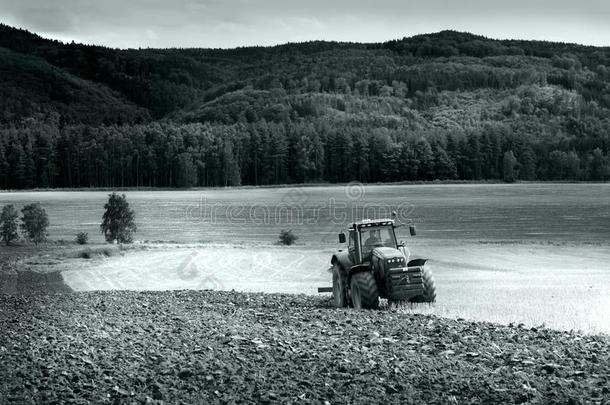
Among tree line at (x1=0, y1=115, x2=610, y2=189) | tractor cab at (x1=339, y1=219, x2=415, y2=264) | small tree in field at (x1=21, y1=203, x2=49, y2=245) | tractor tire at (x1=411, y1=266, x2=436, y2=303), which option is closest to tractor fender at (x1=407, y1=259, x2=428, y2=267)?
tractor tire at (x1=411, y1=266, x2=436, y2=303)

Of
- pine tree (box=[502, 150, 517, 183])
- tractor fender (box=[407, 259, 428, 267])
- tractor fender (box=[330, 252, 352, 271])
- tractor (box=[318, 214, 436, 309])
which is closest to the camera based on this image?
tractor (box=[318, 214, 436, 309])

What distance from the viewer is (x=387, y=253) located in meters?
18.7

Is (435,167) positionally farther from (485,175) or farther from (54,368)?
(54,368)

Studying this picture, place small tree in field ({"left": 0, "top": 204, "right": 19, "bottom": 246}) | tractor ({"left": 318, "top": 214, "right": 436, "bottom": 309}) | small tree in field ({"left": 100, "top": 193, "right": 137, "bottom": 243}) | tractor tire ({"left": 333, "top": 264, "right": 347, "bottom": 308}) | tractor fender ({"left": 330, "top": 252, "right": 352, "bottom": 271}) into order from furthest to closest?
small tree in field ({"left": 100, "top": 193, "right": 137, "bottom": 243}), small tree in field ({"left": 0, "top": 204, "right": 19, "bottom": 246}), tractor tire ({"left": 333, "top": 264, "right": 347, "bottom": 308}), tractor fender ({"left": 330, "top": 252, "right": 352, "bottom": 271}), tractor ({"left": 318, "top": 214, "right": 436, "bottom": 309})

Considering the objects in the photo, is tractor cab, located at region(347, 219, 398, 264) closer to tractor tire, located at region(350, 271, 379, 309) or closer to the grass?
tractor tire, located at region(350, 271, 379, 309)

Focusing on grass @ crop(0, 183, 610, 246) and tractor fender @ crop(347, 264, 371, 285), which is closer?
tractor fender @ crop(347, 264, 371, 285)

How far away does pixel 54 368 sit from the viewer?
1192 cm

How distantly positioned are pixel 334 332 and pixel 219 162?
148001mm

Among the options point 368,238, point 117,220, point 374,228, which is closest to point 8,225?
point 117,220

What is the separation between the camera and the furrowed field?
21.7 meters

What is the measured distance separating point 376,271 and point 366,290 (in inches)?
24.8

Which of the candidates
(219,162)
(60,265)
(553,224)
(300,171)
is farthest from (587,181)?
(60,265)

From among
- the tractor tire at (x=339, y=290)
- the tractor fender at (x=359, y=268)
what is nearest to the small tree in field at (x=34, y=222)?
the tractor tire at (x=339, y=290)

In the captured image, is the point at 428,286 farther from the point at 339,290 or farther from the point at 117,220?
the point at 117,220
